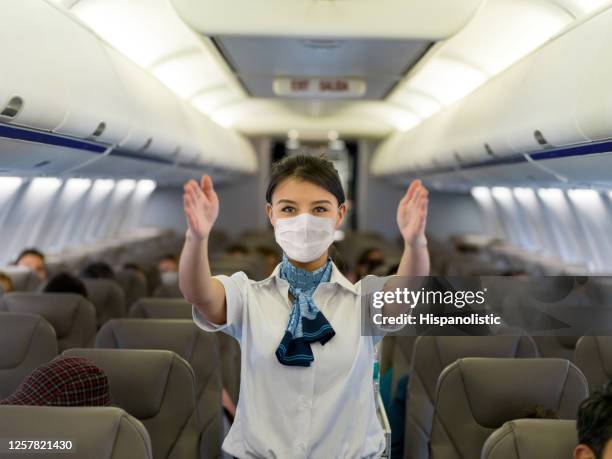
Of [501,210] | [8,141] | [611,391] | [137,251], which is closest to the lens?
[611,391]

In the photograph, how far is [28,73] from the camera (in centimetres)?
420

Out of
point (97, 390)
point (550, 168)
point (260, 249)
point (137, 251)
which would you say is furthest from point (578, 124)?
point (137, 251)

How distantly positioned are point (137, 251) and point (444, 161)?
6036 mm

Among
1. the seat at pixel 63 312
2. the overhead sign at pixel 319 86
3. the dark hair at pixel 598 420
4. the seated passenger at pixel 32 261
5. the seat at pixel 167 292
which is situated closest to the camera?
the dark hair at pixel 598 420

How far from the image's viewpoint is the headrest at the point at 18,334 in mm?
4746

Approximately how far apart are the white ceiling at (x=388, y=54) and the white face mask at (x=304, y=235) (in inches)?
125

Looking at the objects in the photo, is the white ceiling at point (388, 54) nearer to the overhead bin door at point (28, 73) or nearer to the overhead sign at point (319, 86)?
the overhead sign at point (319, 86)

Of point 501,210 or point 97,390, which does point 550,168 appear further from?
point 501,210

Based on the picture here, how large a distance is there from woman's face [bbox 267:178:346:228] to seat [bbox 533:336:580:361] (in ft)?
11.4

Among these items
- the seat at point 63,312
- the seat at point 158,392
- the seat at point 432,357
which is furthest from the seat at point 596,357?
the seat at point 63,312

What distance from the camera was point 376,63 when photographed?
793 cm

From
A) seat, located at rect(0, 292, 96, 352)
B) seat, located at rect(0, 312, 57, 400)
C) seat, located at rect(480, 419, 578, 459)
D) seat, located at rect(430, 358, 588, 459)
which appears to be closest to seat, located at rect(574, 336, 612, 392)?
seat, located at rect(430, 358, 588, 459)

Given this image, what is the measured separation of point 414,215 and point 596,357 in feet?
8.70

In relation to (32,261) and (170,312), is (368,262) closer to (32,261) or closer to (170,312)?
(32,261)
